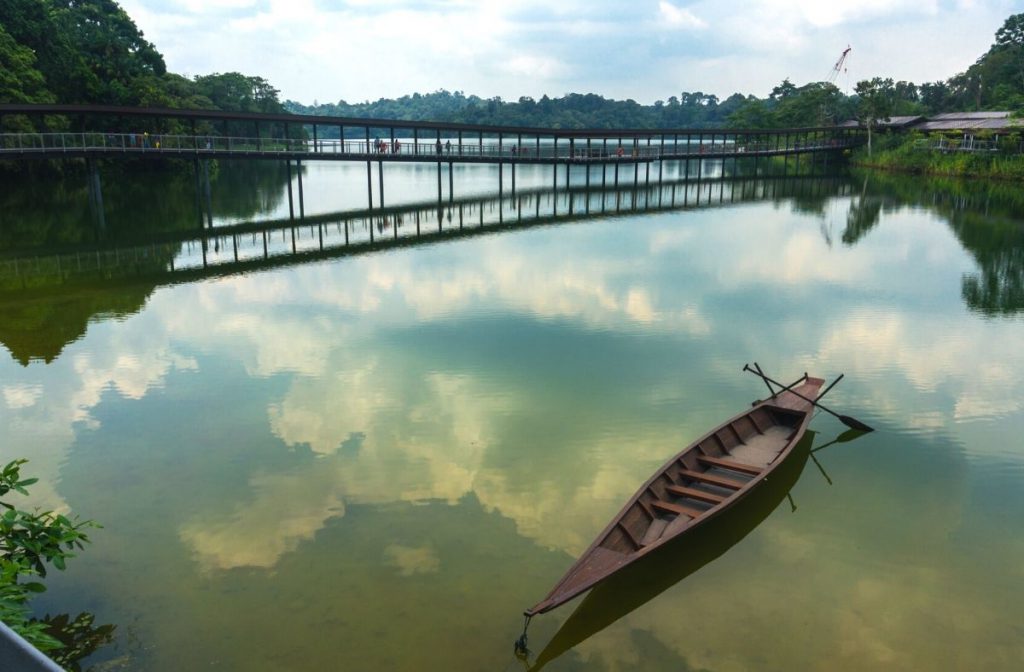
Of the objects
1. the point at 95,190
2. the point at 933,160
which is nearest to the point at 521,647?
the point at 95,190

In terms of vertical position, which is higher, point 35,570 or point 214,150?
point 214,150

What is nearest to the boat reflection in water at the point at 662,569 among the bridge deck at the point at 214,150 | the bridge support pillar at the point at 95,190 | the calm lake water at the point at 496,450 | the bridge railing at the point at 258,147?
the calm lake water at the point at 496,450

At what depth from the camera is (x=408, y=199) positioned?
167 ft

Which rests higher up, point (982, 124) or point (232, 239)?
point (982, 124)

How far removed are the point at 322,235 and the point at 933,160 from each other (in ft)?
182

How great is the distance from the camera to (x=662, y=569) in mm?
9555

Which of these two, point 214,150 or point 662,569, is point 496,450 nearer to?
point 662,569

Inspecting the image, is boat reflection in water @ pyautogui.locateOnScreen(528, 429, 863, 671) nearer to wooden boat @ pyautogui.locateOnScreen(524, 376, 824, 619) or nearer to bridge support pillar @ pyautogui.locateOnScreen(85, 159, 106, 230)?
wooden boat @ pyautogui.locateOnScreen(524, 376, 824, 619)

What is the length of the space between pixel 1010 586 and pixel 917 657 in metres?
2.26

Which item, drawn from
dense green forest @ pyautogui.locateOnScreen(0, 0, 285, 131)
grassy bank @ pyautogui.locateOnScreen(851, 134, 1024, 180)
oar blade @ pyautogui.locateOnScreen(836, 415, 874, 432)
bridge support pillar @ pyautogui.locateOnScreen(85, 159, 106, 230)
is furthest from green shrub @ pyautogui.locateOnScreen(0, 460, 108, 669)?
grassy bank @ pyautogui.locateOnScreen(851, 134, 1024, 180)

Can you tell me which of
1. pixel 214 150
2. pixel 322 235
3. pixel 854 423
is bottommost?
pixel 854 423

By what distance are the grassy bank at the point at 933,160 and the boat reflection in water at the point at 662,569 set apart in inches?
2267

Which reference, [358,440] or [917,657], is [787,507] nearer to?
[917,657]

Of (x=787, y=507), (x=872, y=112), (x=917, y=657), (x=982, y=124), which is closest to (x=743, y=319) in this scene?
(x=787, y=507)
